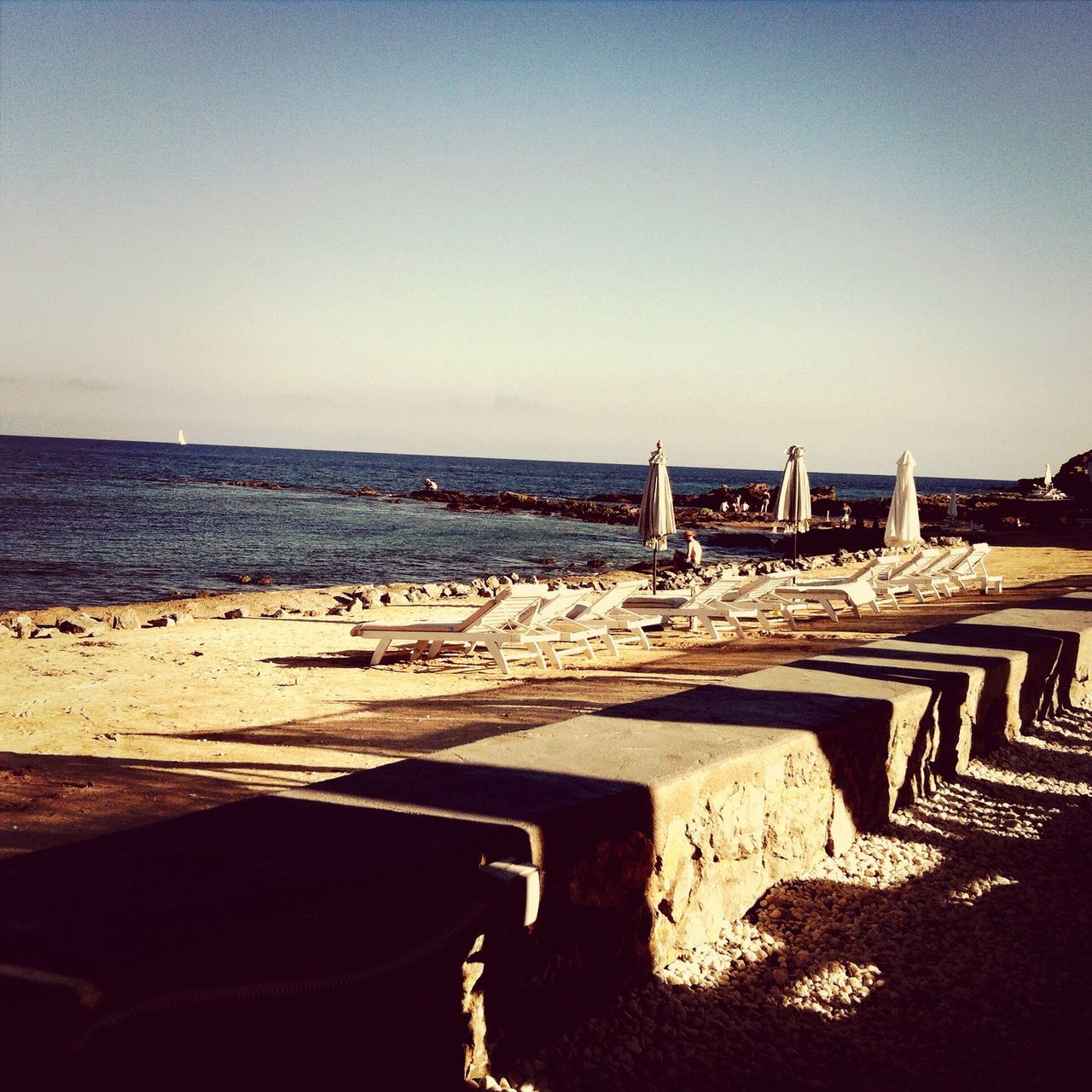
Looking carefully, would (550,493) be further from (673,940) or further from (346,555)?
(673,940)

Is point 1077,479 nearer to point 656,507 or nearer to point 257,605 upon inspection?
→ point 656,507

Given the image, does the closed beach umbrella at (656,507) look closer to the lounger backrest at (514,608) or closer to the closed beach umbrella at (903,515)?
the closed beach umbrella at (903,515)

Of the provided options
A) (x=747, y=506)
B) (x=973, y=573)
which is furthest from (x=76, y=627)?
(x=747, y=506)

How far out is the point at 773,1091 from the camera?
216cm

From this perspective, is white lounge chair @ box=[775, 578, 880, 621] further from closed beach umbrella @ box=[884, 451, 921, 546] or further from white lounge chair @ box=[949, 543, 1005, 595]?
closed beach umbrella @ box=[884, 451, 921, 546]

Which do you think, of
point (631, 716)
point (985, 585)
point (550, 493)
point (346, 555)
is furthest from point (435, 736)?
point (550, 493)

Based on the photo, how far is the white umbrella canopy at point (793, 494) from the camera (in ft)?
54.1

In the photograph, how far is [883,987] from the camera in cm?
A: 264

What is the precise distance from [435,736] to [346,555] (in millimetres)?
20048

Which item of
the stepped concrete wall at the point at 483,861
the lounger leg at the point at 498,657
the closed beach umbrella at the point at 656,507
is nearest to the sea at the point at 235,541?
the closed beach umbrella at the point at 656,507

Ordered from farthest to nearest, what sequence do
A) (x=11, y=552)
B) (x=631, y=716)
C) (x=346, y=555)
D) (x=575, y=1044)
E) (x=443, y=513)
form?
(x=443, y=513) → (x=346, y=555) → (x=11, y=552) → (x=631, y=716) → (x=575, y=1044)

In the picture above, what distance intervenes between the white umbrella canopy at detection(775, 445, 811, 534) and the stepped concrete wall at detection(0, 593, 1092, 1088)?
13020 millimetres

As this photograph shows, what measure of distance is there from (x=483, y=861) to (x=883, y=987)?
137cm

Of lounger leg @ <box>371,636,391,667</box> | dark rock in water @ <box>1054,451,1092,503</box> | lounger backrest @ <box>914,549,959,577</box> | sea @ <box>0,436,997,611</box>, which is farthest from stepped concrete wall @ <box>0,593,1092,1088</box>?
dark rock in water @ <box>1054,451,1092,503</box>
